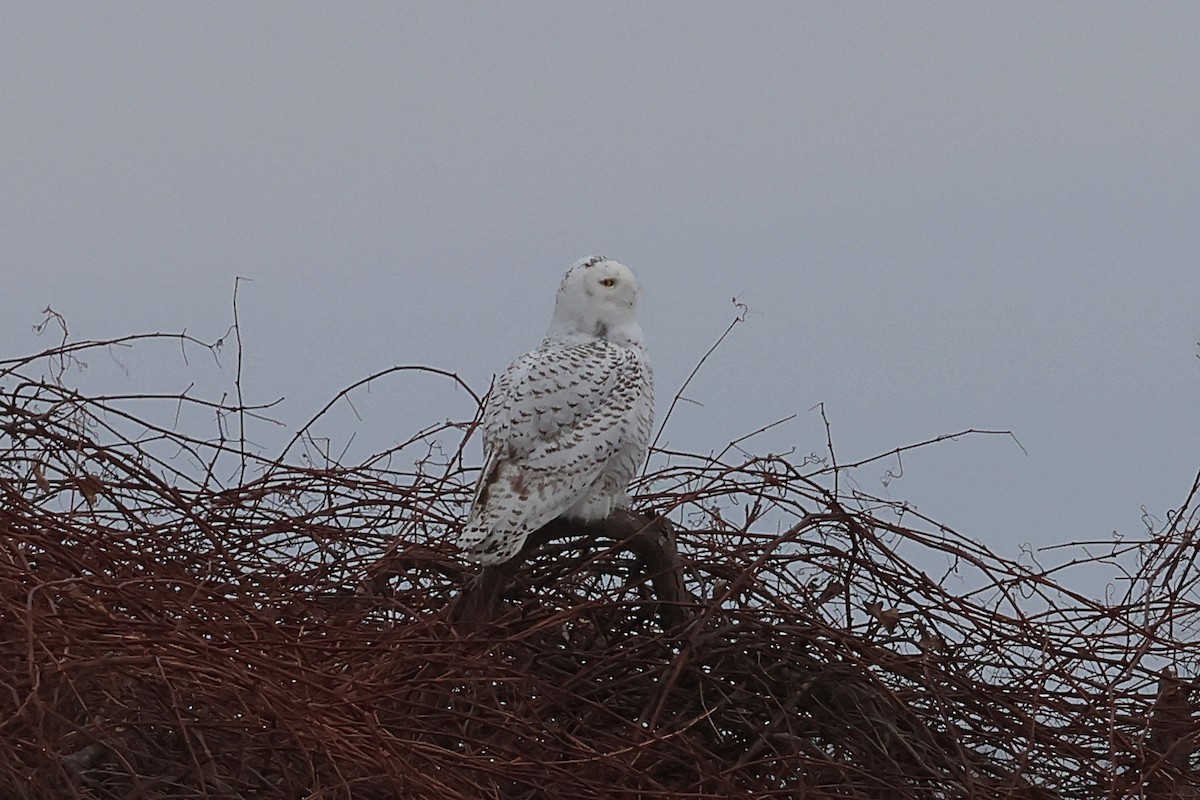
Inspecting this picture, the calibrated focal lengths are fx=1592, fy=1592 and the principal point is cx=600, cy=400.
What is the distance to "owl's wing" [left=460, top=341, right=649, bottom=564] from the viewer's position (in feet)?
9.23

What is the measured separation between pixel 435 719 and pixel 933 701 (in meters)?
0.93

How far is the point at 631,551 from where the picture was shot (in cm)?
299

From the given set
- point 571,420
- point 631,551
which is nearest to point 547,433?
point 571,420

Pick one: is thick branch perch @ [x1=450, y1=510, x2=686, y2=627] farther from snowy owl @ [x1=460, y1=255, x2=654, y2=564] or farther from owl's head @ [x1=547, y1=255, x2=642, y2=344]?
owl's head @ [x1=547, y1=255, x2=642, y2=344]

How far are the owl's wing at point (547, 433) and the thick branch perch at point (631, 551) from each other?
0.10m

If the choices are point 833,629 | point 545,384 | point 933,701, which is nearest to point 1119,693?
point 933,701

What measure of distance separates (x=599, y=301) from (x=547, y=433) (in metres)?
0.31

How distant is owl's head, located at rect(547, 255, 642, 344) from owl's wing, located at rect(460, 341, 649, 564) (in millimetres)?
42

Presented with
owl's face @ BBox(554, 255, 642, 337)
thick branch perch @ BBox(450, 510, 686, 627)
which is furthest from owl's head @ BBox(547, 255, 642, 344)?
thick branch perch @ BBox(450, 510, 686, 627)

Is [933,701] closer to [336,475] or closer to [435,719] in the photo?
[435,719]

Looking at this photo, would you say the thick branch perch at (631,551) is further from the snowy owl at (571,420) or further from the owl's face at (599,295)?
the owl's face at (599,295)

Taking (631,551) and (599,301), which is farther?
(599,301)

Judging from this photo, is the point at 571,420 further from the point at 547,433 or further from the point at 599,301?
the point at 599,301

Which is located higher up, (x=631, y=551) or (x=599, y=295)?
(x=599, y=295)
